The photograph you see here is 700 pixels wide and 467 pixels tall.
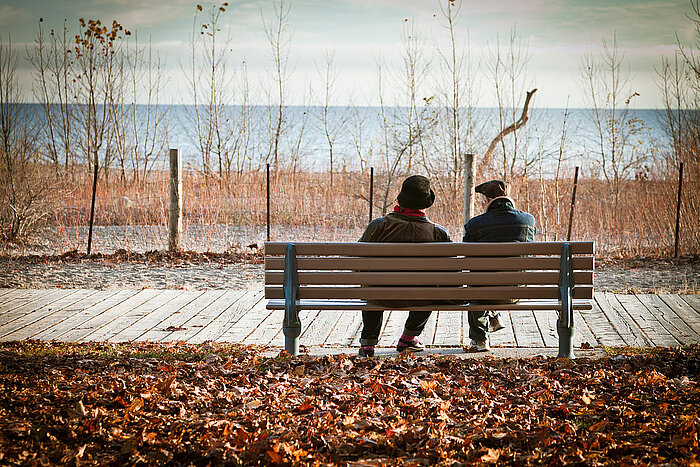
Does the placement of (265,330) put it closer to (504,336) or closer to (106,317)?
(106,317)

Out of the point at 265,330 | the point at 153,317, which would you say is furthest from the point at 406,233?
the point at 153,317

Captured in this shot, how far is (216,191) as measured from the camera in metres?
14.2

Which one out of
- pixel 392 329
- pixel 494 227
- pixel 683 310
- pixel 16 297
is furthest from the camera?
pixel 16 297

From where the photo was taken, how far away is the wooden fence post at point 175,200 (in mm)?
11102

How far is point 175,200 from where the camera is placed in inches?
439

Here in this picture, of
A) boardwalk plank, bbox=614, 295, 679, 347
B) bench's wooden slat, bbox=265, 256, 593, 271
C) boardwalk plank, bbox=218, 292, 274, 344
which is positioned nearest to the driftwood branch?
boardwalk plank, bbox=614, 295, 679, 347

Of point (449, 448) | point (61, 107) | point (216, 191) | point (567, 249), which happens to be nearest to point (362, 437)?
point (449, 448)

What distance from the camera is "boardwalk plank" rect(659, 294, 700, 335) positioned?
6209 mm

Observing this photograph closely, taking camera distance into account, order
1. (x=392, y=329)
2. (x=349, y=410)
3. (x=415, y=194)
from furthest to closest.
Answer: (x=392, y=329) < (x=415, y=194) < (x=349, y=410)

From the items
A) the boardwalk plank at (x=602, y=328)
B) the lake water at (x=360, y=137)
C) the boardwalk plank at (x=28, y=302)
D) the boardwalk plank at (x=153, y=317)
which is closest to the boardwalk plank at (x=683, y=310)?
the boardwalk plank at (x=602, y=328)

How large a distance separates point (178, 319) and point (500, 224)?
2960 mm

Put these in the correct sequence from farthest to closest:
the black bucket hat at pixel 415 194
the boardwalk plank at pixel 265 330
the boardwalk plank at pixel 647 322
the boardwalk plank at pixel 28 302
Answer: the boardwalk plank at pixel 28 302
the boardwalk plank at pixel 265 330
the boardwalk plank at pixel 647 322
the black bucket hat at pixel 415 194

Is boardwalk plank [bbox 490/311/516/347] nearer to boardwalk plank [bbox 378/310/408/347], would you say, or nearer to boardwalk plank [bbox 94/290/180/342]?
boardwalk plank [bbox 378/310/408/347]

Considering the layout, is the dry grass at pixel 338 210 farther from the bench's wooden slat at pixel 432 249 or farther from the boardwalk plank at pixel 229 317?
the bench's wooden slat at pixel 432 249
